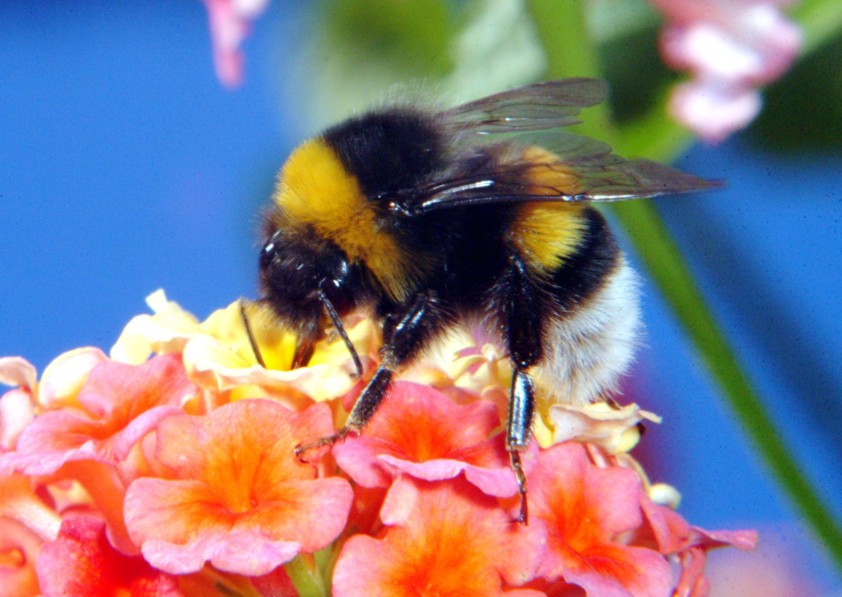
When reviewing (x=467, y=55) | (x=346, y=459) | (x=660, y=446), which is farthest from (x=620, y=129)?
(x=346, y=459)

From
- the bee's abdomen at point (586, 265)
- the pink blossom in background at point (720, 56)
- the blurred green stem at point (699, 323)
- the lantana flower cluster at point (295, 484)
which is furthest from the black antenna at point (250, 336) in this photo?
the pink blossom in background at point (720, 56)

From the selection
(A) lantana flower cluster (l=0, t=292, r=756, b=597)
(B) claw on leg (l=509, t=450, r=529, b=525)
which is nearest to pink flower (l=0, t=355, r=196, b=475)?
(A) lantana flower cluster (l=0, t=292, r=756, b=597)

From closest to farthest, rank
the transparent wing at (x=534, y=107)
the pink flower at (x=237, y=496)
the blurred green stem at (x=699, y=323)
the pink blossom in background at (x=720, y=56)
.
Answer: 1. the pink flower at (x=237, y=496)
2. the transparent wing at (x=534, y=107)
3. the blurred green stem at (x=699, y=323)
4. the pink blossom in background at (x=720, y=56)

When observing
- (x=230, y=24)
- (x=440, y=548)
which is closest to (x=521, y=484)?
(x=440, y=548)

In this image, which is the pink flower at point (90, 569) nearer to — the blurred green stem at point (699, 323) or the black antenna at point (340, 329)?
the black antenna at point (340, 329)

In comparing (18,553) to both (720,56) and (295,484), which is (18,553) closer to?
(295,484)

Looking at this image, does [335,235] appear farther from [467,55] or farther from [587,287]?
[467,55]
